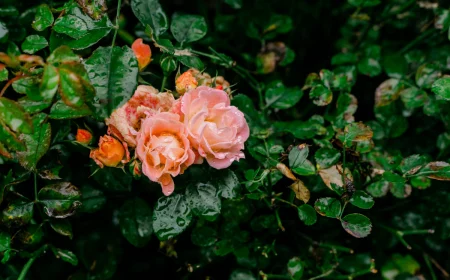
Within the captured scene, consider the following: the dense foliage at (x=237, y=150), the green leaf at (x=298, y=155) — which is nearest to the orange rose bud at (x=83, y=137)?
the dense foliage at (x=237, y=150)

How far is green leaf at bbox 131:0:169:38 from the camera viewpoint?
95 cm

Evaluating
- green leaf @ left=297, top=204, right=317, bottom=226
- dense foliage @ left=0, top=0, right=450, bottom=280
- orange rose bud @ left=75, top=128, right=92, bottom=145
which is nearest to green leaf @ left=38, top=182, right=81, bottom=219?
dense foliage @ left=0, top=0, right=450, bottom=280

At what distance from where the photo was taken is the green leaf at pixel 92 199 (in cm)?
101

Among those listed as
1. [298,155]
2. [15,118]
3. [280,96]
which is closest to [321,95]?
[280,96]

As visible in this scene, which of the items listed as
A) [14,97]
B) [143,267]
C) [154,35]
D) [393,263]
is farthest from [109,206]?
[393,263]

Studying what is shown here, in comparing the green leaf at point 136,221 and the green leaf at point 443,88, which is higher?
the green leaf at point 443,88

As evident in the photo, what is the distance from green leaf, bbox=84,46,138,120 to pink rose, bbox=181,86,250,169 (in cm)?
10

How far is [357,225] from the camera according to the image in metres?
0.87

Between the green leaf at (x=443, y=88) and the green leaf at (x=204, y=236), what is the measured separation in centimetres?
53

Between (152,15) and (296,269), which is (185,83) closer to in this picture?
(152,15)

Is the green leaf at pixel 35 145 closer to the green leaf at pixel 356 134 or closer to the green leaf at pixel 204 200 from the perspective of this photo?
the green leaf at pixel 204 200

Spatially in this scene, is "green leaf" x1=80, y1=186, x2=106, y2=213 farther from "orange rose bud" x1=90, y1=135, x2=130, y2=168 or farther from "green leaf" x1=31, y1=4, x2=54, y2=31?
"green leaf" x1=31, y1=4, x2=54, y2=31

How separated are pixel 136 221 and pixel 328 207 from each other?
415 millimetres

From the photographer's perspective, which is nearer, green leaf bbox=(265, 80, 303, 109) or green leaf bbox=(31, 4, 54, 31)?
green leaf bbox=(31, 4, 54, 31)
